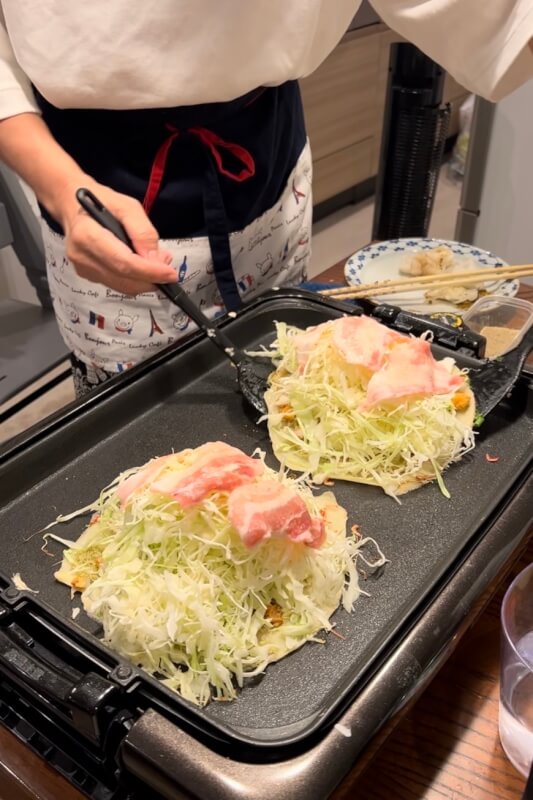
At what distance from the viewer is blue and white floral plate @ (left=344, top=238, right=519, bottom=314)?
158 centimetres

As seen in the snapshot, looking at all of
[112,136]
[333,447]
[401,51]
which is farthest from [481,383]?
[401,51]

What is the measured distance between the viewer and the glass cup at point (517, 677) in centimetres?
72

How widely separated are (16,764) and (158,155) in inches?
36.1

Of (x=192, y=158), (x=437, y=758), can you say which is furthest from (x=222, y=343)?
(x=437, y=758)

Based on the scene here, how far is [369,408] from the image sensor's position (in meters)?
1.10

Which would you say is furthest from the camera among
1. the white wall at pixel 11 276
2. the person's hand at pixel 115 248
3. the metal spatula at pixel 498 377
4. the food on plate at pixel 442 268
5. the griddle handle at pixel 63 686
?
the white wall at pixel 11 276

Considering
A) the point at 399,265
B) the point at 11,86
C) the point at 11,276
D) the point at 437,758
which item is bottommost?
the point at 11,276

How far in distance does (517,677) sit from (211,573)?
0.34m

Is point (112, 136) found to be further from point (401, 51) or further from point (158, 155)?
point (401, 51)

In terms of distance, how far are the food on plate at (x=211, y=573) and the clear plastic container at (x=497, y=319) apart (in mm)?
587

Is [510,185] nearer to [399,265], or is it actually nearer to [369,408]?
[399,265]

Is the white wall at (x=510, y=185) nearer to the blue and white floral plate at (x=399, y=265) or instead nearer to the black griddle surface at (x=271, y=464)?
the blue and white floral plate at (x=399, y=265)

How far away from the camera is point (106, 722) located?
65 cm

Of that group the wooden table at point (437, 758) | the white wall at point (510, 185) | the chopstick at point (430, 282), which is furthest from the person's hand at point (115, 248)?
the white wall at point (510, 185)
